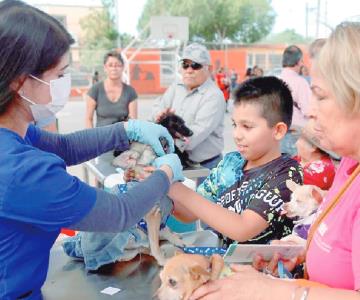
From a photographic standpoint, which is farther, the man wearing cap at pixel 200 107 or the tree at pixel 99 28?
the tree at pixel 99 28

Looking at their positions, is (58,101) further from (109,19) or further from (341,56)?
(109,19)

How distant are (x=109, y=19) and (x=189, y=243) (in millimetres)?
29893

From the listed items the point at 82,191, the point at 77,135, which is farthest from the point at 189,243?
the point at 82,191

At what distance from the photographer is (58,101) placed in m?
1.32

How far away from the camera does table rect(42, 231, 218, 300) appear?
1.36 metres

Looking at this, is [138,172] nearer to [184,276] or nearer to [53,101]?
[53,101]

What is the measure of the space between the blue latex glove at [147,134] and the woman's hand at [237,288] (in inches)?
22.3

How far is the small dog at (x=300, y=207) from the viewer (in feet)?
5.01

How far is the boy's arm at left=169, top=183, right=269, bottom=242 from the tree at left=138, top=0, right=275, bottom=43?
30.4 m

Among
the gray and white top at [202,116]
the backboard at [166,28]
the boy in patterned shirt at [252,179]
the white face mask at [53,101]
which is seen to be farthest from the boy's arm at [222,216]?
the backboard at [166,28]

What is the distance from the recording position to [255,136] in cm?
167

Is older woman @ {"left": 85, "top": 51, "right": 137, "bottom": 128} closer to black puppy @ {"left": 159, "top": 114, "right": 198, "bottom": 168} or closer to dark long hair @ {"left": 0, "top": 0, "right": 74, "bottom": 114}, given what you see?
black puppy @ {"left": 159, "top": 114, "right": 198, "bottom": 168}

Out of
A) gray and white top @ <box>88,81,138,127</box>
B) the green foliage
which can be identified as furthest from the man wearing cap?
the green foliage

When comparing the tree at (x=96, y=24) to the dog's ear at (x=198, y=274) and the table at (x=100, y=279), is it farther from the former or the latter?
the dog's ear at (x=198, y=274)
